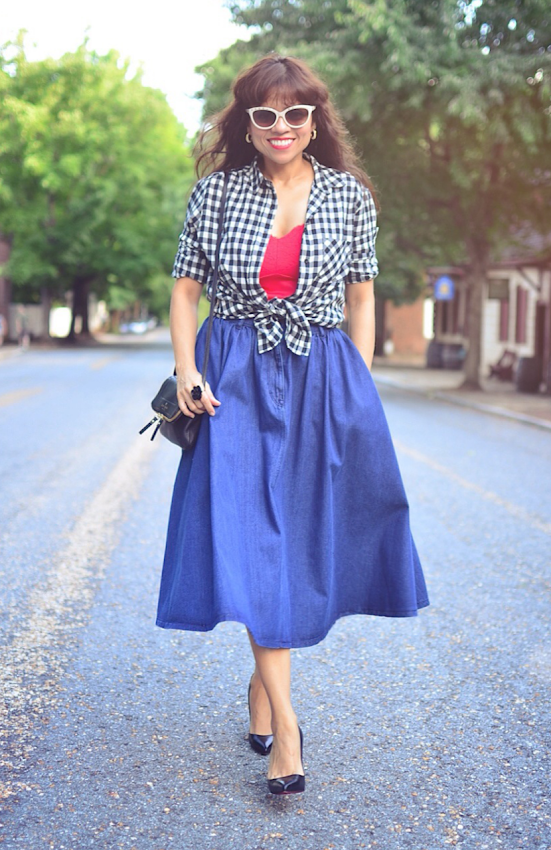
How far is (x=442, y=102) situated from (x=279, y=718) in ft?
53.5

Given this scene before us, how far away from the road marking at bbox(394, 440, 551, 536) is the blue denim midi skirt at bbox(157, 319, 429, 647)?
4.14m

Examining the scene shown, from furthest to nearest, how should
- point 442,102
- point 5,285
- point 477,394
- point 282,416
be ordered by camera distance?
point 5,285 → point 477,394 → point 442,102 → point 282,416

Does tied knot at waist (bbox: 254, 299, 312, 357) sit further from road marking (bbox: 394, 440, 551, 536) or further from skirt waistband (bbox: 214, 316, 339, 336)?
road marking (bbox: 394, 440, 551, 536)

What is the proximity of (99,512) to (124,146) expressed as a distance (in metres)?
42.5

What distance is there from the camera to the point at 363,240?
308 cm

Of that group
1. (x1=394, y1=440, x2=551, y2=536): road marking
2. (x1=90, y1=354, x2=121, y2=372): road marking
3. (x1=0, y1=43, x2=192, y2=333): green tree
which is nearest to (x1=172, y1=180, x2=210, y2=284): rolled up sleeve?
(x1=394, y1=440, x2=551, y2=536): road marking

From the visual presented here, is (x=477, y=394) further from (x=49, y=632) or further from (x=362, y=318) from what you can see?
(x=362, y=318)

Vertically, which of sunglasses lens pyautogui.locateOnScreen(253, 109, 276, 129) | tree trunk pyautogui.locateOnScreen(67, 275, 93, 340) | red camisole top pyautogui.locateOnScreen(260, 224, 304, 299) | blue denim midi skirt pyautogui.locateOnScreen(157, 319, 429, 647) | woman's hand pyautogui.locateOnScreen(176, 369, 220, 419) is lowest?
blue denim midi skirt pyautogui.locateOnScreen(157, 319, 429, 647)

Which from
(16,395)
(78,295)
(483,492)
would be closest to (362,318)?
(483,492)

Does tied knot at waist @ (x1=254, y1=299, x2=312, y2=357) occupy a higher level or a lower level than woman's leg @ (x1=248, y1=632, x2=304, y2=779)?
higher

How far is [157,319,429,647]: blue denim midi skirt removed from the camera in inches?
109

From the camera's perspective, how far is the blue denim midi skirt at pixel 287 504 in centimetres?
277

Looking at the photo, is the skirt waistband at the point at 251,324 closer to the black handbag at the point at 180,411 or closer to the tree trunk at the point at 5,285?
the black handbag at the point at 180,411

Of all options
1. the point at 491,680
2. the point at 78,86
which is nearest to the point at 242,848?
the point at 491,680
